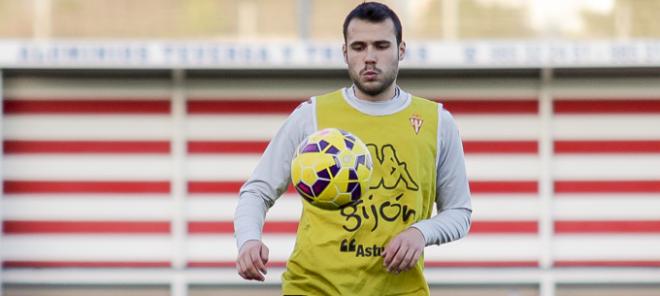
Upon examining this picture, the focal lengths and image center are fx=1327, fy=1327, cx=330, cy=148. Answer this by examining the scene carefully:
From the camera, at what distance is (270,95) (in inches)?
426

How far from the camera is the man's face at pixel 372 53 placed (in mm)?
4219

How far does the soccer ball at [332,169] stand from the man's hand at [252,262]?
273 millimetres

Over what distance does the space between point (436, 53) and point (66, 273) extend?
351cm

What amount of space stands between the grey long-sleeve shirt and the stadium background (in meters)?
6.13

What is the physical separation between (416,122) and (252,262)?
2.58 feet

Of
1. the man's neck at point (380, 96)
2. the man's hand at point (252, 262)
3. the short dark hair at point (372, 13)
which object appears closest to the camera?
the man's hand at point (252, 262)

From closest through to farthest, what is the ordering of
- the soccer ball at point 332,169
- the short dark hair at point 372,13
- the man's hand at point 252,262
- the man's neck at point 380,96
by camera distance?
the man's hand at point 252,262
the soccer ball at point 332,169
the short dark hair at point 372,13
the man's neck at point 380,96

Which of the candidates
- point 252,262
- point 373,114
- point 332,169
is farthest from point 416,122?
point 252,262

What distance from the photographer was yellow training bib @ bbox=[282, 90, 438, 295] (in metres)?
4.28

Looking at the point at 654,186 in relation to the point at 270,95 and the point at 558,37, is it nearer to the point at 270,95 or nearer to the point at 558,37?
the point at 558,37

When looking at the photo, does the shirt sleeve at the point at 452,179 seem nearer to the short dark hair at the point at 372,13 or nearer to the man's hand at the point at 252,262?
the short dark hair at the point at 372,13

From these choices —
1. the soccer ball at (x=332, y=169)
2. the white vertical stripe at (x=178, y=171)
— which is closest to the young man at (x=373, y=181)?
the soccer ball at (x=332, y=169)

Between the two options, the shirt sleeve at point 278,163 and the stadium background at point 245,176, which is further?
the stadium background at point 245,176

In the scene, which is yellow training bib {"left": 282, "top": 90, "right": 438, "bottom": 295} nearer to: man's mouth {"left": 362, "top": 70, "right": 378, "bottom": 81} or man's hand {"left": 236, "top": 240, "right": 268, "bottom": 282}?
man's mouth {"left": 362, "top": 70, "right": 378, "bottom": 81}
